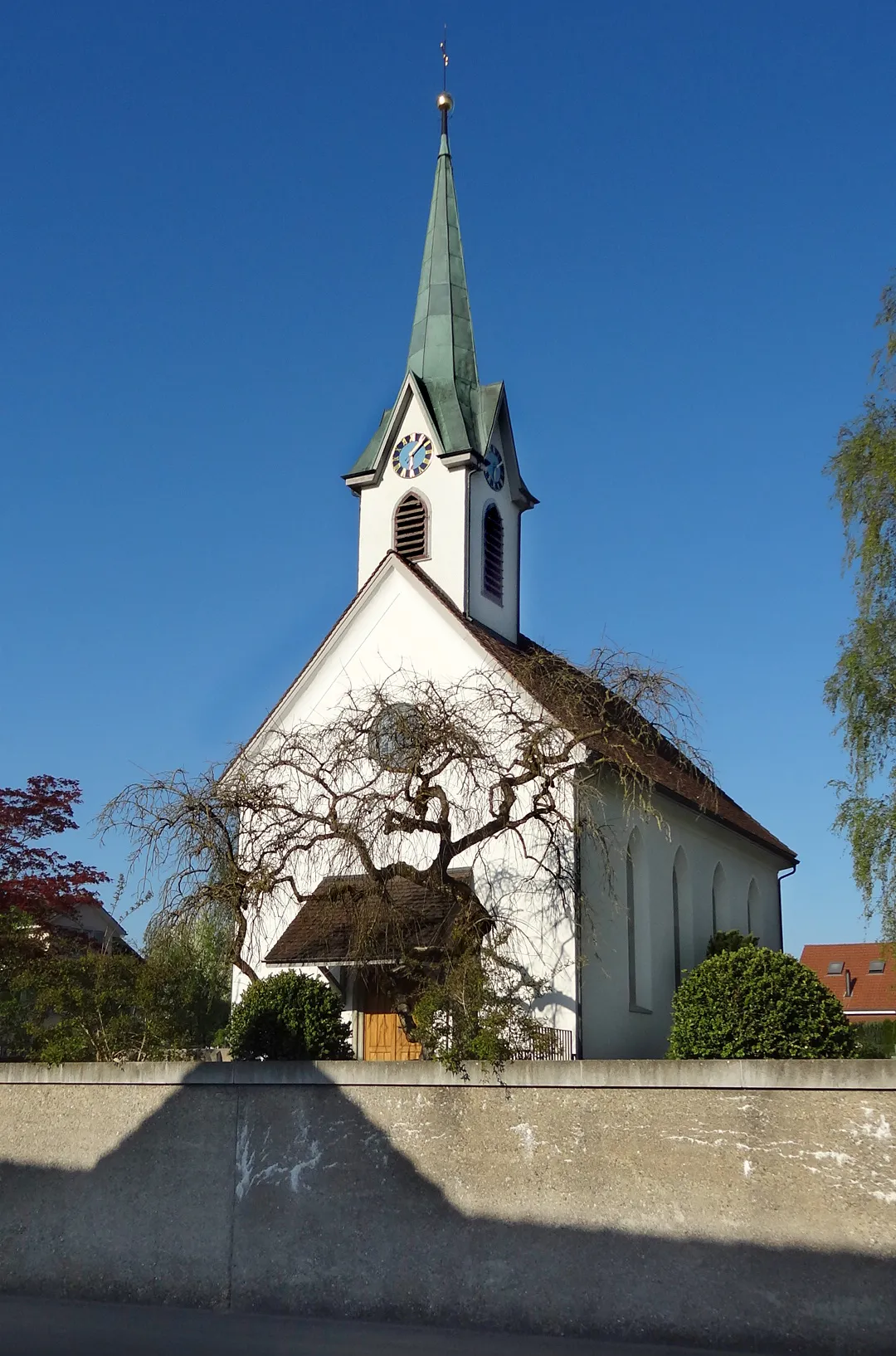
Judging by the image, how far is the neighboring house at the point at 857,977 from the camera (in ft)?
190

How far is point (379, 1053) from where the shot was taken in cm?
2008

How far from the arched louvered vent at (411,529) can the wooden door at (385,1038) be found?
29.1 ft

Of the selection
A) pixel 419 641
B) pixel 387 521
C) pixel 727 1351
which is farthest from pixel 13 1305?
pixel 387 521

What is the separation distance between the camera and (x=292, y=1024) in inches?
586

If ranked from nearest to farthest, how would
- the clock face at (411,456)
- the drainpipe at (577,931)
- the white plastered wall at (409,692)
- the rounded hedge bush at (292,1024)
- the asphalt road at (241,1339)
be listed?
the asphalt road at (241,1339), the rounded hedge bush at (292,1024), the drainpipe at (577,931), the white plastered wall at (409,692), the clock face at (411,456)

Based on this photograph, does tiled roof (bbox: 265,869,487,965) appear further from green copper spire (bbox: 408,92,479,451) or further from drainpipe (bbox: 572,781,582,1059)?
green copper spire (bbox: 408,92,479,451)

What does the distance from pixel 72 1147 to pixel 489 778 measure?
25.5 feet

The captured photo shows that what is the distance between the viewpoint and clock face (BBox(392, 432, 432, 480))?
2569cm

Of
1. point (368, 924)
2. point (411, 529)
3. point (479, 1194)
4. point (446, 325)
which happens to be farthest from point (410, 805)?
point (446, 325)

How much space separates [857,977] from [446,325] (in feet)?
148

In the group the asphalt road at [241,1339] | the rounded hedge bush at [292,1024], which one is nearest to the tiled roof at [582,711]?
the rounded hedge bush at [292,1024]

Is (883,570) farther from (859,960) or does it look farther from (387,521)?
(859,960)

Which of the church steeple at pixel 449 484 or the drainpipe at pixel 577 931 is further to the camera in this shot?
the church steeple at pixel 449 484

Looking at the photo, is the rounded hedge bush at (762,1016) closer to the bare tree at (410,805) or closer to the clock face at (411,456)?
the bare tree at (410,805)
